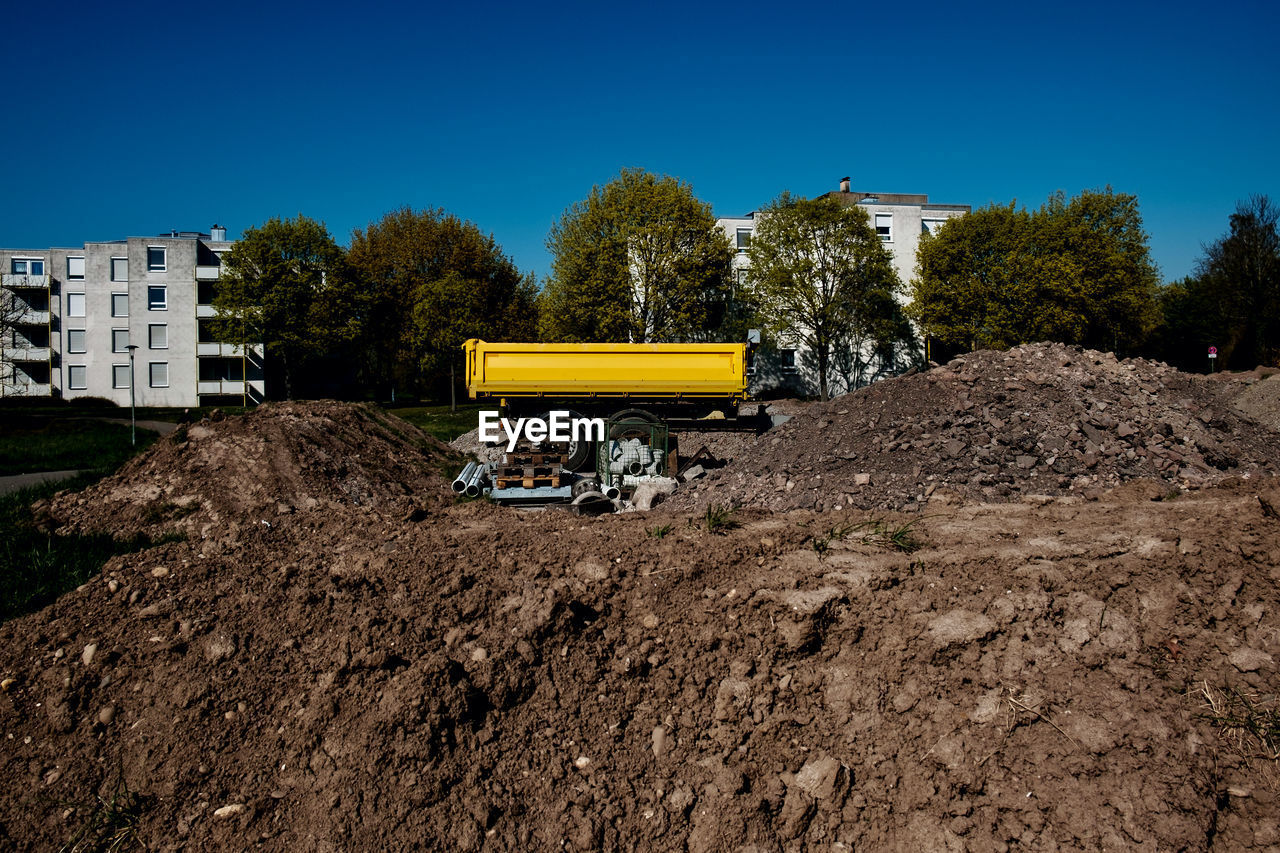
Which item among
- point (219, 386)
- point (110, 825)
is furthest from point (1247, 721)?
point (219, 386)

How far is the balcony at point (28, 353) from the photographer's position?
148 feet

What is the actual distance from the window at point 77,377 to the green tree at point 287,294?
12717 millimetres

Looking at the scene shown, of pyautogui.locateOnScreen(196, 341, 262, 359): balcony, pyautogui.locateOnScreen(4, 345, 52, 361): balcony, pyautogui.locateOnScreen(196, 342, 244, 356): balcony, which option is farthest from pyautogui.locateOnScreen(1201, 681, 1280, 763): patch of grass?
pyautogui.locateOnScreen(4, 345, 52, 361): balcony

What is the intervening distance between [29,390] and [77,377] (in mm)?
2889

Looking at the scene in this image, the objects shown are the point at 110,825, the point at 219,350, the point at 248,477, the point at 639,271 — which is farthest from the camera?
the point at 219,350

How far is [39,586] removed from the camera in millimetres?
5902

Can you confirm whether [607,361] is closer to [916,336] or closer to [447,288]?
[447,288]

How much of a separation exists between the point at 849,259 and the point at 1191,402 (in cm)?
2465

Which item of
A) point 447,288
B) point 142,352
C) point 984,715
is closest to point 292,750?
point 984,715

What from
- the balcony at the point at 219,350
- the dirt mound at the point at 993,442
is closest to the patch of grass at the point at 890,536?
the dirt mound at the point at 993,442

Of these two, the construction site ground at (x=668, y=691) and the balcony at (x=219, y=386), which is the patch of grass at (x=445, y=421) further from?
the balcony at (x=219, y=386)

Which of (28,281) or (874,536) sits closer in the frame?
(874,536)

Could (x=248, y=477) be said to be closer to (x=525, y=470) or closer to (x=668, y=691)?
(x=525, y=470)

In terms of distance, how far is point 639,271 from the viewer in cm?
3441
